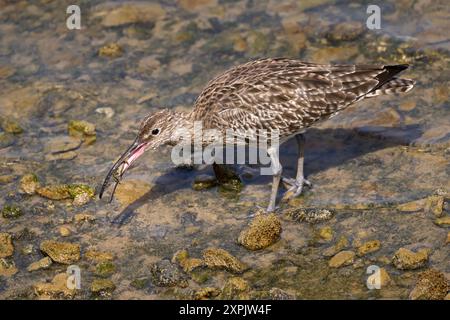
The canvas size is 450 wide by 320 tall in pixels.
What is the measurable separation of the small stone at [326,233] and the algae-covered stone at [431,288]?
1.49m

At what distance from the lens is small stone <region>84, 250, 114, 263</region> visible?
938 cm

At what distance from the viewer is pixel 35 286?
8.80m

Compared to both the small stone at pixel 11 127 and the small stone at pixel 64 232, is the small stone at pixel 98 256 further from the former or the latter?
the small stone at pixel 11 127

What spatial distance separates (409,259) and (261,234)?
1789mm

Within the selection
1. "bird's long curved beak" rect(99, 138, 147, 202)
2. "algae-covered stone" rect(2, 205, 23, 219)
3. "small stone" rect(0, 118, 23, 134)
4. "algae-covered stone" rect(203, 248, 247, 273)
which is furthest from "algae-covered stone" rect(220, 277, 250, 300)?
"small stone" rect(0, 118, 23, 134)

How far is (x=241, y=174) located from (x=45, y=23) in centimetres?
628

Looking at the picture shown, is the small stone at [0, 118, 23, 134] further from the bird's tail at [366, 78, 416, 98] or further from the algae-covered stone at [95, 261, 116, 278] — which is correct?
the bird's tail at [366, 78, 416, 98]

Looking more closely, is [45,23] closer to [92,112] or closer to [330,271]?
[92,112]

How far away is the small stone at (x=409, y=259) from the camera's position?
28.1 ft

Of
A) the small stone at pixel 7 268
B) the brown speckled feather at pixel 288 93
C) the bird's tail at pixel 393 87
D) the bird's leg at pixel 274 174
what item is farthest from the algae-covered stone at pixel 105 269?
the bird's tail at pixel 393 87

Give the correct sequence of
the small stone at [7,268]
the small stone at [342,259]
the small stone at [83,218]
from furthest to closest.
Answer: the small stone at [83,218]
the small stone at [7,268]
the small stone at [342,259]

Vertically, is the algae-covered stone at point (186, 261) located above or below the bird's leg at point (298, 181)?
below

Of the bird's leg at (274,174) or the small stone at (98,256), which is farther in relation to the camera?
the bird's leg at (274,174)
